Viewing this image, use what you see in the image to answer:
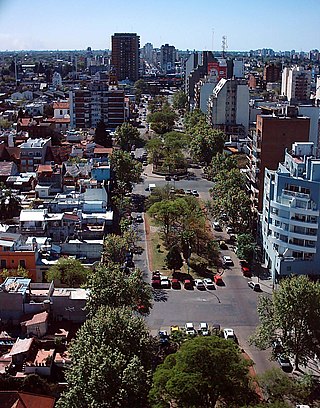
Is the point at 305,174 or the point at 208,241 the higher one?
the point at 305,174

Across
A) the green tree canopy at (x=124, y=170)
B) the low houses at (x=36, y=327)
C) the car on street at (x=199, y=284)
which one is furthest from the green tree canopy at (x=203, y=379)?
the green tree canopy at (x=124, y=170)

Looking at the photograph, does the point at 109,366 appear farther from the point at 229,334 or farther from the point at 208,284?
the point at 208,284

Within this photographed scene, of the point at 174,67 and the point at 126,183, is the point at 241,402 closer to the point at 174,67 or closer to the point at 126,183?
the point at 126,183

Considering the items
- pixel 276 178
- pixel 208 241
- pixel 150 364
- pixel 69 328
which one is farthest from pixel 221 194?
pixel 150 364

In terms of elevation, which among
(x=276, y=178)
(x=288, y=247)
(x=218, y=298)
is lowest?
(x=218, y=298)

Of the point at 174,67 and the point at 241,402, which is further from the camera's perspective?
the point at 174,67

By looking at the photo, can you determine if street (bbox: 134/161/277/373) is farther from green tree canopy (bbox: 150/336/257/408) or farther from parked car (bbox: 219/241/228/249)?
green tree canopy (bbox: 150/336/257/408)

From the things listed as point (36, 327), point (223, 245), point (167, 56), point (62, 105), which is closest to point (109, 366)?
point (36, 327)
